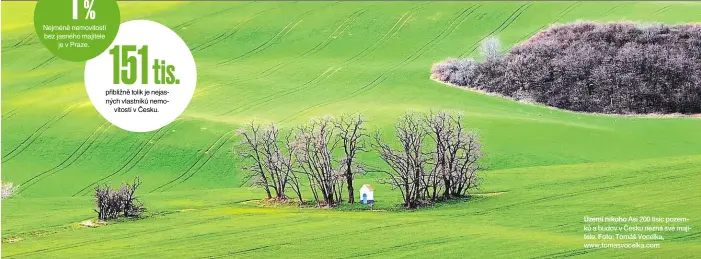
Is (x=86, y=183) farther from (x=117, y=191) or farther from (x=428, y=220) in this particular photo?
(x=428, y=220)

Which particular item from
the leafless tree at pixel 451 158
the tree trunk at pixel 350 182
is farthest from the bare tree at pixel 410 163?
the tree trunk at pixel 350 182

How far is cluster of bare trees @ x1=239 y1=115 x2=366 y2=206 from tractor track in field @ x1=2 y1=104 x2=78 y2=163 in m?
5.75

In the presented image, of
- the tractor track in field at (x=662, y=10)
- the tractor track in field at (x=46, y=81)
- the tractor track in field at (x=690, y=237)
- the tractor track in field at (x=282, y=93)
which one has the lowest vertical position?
the tractor track in field at (x=690, y=237)

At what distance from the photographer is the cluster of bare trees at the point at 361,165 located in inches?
986

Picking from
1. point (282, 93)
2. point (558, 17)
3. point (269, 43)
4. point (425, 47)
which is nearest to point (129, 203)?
point (282, 93)

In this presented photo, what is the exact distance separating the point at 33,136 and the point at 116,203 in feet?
21.7

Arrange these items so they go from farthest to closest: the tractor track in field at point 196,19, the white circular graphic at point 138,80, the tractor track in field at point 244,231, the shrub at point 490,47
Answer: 1. the shrub at point 490,47
2. the tractor track in field at point 196,19
3. the tractor track in field at point 244,231
4. the white circular graphic at point 138,80

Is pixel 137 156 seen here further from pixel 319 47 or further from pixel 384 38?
pixel 384 38

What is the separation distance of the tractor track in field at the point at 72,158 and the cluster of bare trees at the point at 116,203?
351cm

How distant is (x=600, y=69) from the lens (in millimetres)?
30422

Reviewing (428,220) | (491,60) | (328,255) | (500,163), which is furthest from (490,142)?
(328,255)

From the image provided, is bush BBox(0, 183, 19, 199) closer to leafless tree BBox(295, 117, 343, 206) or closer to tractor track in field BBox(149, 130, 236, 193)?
tractor track in field BBox(149, 130, 236, 193)

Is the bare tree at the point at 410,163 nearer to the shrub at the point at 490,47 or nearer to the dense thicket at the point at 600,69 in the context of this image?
the dense thicket at the point at 600,69

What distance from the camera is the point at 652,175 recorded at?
25406mm
